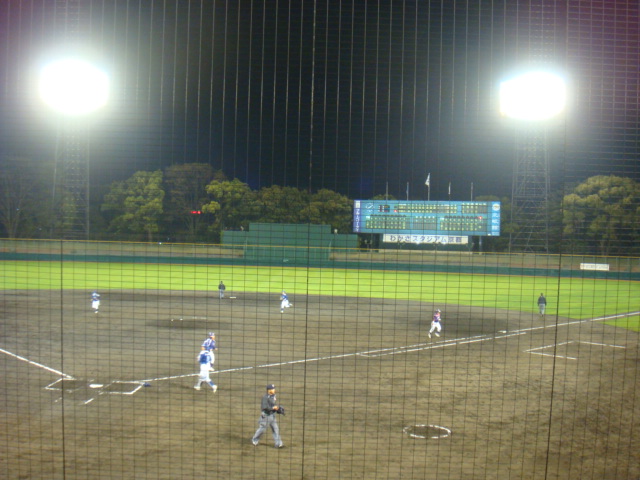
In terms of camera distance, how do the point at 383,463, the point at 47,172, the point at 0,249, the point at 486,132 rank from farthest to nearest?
1. the point at 0,249
2. the point at 47,172
3. the point at 486,132
4. the point at 383,463

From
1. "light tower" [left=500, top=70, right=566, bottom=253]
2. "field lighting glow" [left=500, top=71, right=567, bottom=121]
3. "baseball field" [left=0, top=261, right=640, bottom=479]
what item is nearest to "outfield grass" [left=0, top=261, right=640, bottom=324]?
"light tower" [left=500, top=70, right=566, bottom=253]

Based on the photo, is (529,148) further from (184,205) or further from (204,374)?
(204,374)

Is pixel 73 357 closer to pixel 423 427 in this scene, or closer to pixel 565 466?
pixel 423 427

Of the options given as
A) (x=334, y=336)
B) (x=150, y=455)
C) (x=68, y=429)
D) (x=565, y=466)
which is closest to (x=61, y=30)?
(x=334, y=336)

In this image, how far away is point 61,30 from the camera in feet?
49.5

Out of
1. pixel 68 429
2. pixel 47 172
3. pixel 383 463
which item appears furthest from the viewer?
pixel 47 172

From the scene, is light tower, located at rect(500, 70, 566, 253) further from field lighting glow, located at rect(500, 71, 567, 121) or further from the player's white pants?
the player's white pants

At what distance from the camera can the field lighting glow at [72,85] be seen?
365 inches

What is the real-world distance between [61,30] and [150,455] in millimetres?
13123

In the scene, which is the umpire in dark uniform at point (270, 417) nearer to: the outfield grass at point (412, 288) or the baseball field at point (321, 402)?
the baseball field at point (321, 402)

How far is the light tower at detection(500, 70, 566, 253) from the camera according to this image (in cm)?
1459

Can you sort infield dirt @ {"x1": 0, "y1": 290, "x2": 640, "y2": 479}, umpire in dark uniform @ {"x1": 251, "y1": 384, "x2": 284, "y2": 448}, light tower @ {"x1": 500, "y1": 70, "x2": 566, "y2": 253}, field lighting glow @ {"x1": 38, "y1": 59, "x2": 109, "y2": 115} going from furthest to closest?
light tower @ {"x1": 500, "y1": 70, "x2": 566, "y2": 253}
field lighting glow @ {"x1": 38, "y1": 59, "x2": 109, "y2": 115}
umpire in dark uniform @ {"x1": 251, "y1": 384, "x2": 284, "y2": 448}
infield dirt @ {"x1": 0, "y1": 290, "x2": 640, "y2": 479}

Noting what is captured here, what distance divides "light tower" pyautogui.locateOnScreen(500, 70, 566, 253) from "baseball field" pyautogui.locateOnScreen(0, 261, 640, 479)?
5855 mm

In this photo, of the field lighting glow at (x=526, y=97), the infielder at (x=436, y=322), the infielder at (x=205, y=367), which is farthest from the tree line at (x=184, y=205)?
the infielder at (x=205, y=367)
